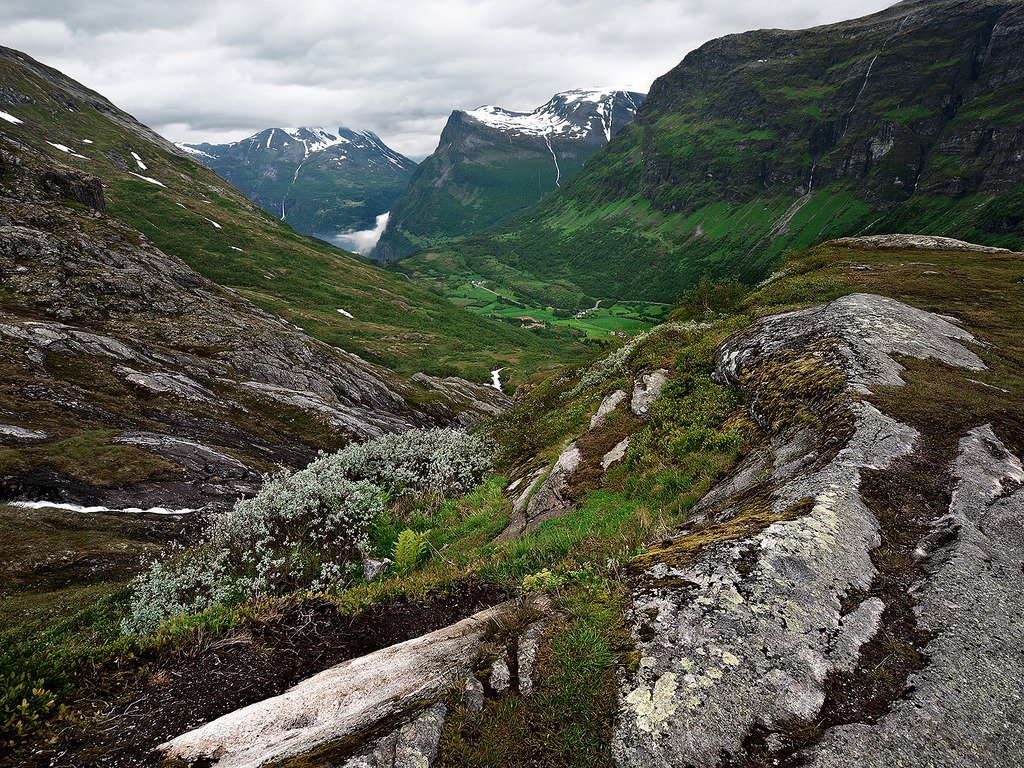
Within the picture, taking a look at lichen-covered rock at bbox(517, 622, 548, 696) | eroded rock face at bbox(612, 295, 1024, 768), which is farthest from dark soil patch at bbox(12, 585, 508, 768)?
Answer: eroded rock face at bbox(612, 295, 1024, 768)

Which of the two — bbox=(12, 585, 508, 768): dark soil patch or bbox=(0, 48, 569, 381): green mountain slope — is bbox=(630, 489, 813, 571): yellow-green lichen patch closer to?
bbox=(12, 585, 508, 768): dark soil patch

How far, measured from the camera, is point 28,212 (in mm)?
79062

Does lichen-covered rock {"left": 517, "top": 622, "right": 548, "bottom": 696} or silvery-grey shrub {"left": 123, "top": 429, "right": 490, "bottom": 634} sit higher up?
lichen-covered rock {"left": 517, "top": 622, "right": 548, "bottom": 696}

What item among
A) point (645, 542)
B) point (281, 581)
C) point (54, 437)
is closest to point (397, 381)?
point (54, 437)

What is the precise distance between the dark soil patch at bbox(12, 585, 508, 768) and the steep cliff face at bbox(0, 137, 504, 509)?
33.3m

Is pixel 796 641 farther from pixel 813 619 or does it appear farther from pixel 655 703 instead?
pixel 655 703

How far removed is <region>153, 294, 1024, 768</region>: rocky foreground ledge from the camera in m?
4.12

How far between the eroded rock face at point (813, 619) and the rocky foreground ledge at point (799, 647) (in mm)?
17

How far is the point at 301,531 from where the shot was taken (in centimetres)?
1522

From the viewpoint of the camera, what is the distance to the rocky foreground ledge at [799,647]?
4117 mm

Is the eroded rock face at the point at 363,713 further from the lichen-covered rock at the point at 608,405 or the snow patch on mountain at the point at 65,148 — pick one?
the snow patch on mountain at the point at 65,148

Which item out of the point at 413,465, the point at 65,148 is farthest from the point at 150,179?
the point at 413,465

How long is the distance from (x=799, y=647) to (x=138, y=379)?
6435 centimetres

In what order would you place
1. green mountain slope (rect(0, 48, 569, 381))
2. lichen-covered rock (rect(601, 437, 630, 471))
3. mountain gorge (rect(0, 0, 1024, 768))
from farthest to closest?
green mountain slope (rect(0, 48, 569, 381))
lichen-covered rock (rect(601, 437, 630, 471))
mountain gorge (rect(0, 0, 1024, 768))
